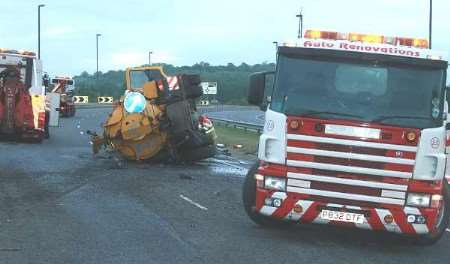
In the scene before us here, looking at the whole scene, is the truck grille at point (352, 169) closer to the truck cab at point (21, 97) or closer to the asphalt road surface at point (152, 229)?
the asphalt road surface at point (152, 229)

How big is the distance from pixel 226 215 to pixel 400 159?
328 centimetres

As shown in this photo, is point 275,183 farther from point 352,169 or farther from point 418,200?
point 418,200

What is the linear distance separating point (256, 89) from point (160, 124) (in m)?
7.80

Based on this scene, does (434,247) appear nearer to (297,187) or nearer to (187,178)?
(297,187)

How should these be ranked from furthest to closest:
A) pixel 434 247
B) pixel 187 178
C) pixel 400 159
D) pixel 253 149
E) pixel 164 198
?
1. pixel 253 149
2. pixel 187 178
3. pixel 164 198
4. pixel 434 247
5. pixel 400 159

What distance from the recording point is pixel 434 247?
31.0ft

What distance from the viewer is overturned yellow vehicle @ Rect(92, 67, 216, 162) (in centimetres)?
→ 1677

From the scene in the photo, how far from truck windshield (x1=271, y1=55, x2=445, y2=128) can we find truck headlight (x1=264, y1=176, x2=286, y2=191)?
820mm

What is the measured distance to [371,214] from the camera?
334 inches

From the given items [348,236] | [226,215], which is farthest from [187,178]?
[348,236]

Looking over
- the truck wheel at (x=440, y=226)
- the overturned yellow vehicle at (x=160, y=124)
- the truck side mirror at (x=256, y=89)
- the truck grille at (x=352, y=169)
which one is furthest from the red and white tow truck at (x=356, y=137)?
the overturned yellow vehicle at (x=160, y=124)

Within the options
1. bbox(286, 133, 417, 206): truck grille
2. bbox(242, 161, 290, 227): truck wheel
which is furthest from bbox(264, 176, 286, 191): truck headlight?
bbox(242, 161, 290, 227): truck wheel

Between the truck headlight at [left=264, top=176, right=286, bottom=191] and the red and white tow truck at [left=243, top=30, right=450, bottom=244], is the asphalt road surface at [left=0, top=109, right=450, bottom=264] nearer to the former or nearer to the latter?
the red and white tow truck at [left=243, top=30, right=450, bottom=244]

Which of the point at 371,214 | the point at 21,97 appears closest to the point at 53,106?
the point at 21,97
